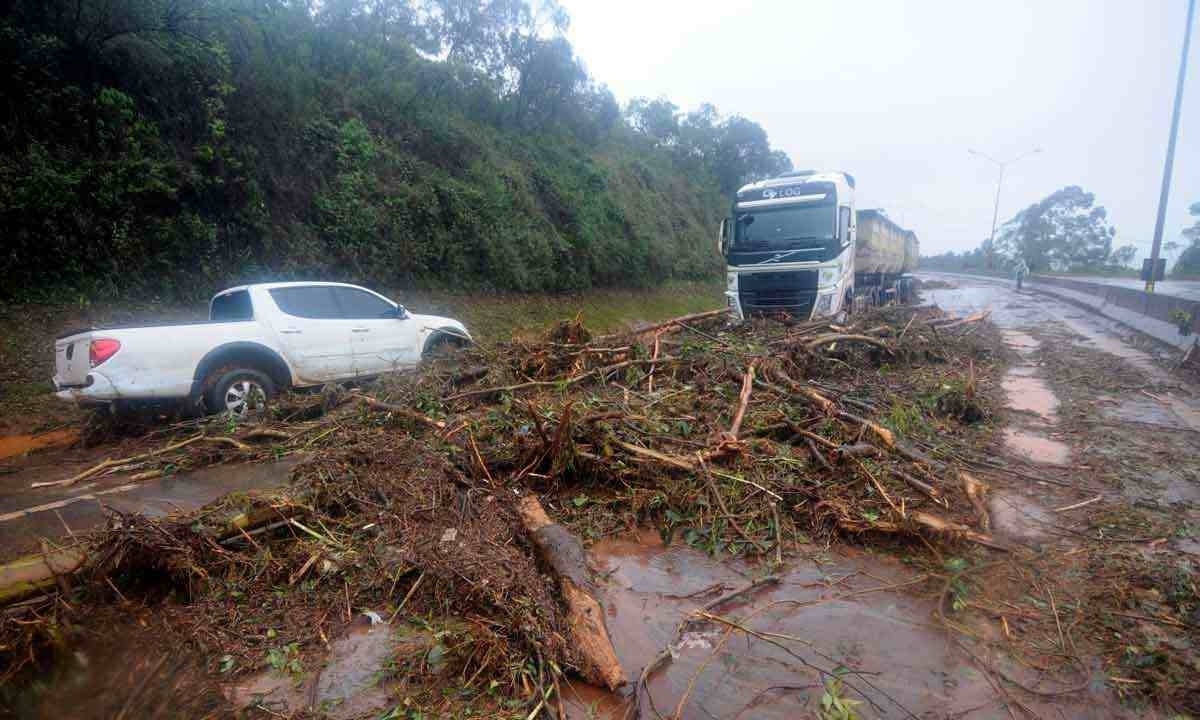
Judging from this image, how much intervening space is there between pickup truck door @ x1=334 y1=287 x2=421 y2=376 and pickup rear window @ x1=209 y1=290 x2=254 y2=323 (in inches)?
40.8

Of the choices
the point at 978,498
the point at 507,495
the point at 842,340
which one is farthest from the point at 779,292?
the point at 507,495

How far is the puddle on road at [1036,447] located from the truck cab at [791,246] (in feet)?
16.8

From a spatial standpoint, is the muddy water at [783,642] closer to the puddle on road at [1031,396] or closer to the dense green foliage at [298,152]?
the puddle on road at [1031,396]

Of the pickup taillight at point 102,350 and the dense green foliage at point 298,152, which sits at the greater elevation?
the dense green foliage at point 298,152

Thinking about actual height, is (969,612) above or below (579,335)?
below

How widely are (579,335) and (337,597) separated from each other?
5212mm

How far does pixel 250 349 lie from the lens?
668 cm

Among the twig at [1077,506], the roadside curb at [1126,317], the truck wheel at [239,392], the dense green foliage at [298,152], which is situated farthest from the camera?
the roadside curb at [1126,317]

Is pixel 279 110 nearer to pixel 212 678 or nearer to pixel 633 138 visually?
pixel 212 678

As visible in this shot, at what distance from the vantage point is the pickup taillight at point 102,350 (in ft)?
18.3

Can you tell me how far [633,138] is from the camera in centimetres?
2994

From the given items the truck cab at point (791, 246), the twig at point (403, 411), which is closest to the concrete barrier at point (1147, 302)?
the truck cab at point (791, 246)

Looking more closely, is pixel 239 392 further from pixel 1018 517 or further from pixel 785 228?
pixel 785 228

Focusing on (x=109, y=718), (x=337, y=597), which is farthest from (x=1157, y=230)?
(x=109, y=718)
